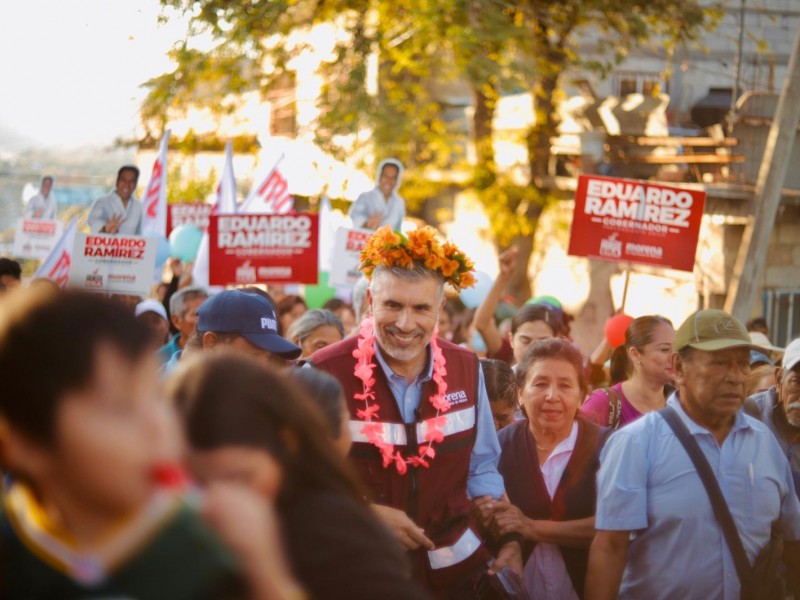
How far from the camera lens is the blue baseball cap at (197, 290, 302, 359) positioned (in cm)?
467

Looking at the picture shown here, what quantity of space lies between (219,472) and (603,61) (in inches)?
864

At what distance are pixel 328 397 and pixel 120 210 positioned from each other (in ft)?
30.4

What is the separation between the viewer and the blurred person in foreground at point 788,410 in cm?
541

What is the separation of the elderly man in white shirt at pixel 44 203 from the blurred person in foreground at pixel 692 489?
488 inches

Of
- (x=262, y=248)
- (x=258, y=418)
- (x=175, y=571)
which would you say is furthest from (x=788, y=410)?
(x=262, y=248)

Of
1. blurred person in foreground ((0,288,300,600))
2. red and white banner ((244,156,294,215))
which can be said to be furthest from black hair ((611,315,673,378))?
red and white banner ((244,156,294,215))

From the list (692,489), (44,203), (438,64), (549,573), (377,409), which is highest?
(438,64)

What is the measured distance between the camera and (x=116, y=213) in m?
11.5

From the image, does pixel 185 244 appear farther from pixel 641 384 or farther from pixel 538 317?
pixel 641 384

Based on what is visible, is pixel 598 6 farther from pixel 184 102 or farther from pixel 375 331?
pixel 375 331

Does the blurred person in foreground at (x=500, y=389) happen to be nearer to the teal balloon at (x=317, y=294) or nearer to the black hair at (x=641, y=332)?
the black hair at (x=641, y=332)

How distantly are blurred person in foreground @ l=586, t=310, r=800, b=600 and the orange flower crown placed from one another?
39.0 inches

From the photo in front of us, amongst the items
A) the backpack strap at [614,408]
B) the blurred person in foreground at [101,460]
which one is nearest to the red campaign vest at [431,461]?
the backpack strap at [614,408]

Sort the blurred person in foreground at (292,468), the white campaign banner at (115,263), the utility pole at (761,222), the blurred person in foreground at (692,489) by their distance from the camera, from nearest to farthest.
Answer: the blurred person in foreground at (292,468)
the blurred person in foreground at (692,489)
the white campaign banner at (115,263)
the utility pole at (761,222)
